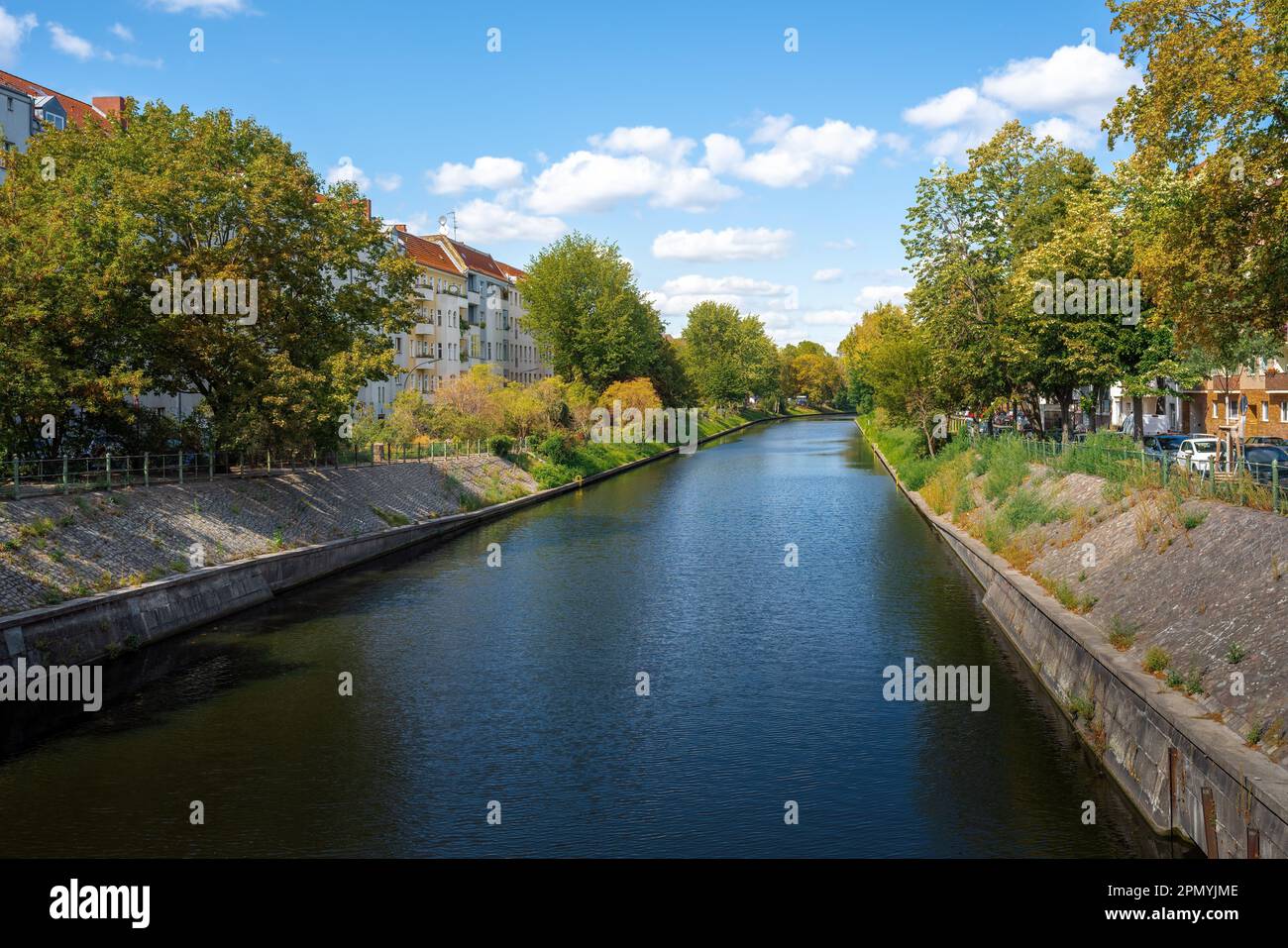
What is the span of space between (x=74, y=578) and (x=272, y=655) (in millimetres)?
5000

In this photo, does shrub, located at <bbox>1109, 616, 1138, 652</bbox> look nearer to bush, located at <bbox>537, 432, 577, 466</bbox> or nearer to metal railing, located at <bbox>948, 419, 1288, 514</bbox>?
metal railing, located at <bbox>948, 419, 1288, 514</bbox>

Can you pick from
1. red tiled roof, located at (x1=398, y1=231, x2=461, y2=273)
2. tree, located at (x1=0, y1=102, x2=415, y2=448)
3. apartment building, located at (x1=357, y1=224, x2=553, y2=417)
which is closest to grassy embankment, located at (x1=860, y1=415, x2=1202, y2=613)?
tree, located at (x1=0, y1=102, x2=415, y2=448)

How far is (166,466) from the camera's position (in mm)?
34531

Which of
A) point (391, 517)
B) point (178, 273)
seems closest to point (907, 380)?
point (391, 517)

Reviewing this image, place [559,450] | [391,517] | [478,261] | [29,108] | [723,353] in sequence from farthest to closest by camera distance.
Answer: [723,353]
[478,261]
[559,450]
[29,108]
[391,517]

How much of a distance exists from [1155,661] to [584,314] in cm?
8359

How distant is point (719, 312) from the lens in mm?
167125

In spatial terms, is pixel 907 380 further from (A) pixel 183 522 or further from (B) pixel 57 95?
(B) pixel 57 95

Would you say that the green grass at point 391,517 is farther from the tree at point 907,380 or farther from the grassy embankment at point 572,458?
the tree at point 907,380

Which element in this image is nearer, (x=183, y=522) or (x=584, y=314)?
(x=183, y=522)

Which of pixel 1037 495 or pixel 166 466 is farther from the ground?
pixel 166 466
